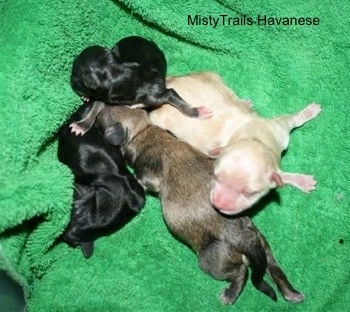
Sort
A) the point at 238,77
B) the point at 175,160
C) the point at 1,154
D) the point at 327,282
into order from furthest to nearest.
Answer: the point at 238,77
the point at 327,282
the point at 175,160
the point at 1,154

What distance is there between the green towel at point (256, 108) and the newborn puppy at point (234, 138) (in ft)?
0.54

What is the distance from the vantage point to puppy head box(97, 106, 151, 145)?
10.5 ft

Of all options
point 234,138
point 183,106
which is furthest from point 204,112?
point 234,138

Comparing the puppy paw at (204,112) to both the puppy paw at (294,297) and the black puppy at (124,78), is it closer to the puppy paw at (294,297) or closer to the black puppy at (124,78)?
the black puppy at (124,78)

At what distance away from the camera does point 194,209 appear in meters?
2.86

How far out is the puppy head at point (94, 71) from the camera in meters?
2.97

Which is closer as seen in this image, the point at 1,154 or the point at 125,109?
the point at 1,154

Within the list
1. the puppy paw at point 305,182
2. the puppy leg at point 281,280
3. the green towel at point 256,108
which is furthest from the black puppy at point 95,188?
the puppy paw at point 305,182

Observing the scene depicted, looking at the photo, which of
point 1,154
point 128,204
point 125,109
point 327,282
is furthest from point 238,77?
point 1,154

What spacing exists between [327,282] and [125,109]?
1.54 m

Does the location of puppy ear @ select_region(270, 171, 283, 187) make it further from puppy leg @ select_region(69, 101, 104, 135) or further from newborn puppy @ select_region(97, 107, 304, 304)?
puppy leg @ select_region(69, 101, 104, 135)

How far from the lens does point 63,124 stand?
10.3 feet

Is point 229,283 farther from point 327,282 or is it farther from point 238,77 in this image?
point 238,77

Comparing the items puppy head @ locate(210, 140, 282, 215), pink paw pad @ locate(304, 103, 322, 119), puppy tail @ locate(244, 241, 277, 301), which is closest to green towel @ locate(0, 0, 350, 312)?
pink paw pad @ locate(304, 103, 322, 119)
